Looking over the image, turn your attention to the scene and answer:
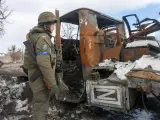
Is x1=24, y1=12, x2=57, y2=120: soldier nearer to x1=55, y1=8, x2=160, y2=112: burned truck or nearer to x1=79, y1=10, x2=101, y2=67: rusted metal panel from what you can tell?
x1=55, y1=8, x2=160, y2=112: burned truck

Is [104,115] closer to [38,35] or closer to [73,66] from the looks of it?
[73,66]

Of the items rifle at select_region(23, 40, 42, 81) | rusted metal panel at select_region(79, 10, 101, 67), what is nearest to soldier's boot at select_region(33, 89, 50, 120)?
rifle at select_region(23, 40, 42, 81)

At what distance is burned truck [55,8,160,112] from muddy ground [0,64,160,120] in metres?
0.32

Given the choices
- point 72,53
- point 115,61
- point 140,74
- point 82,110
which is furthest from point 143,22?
point 82,110

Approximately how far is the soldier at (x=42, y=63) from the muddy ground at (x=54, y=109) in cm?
150

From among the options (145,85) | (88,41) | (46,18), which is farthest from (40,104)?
(88,41)

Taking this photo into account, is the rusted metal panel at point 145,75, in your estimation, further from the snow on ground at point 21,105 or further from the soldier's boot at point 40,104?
the snow on ground at point 21,105

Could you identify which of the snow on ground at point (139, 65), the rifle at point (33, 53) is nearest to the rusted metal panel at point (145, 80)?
the snow on ground at point (139, 65)

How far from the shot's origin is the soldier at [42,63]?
315 centimetres

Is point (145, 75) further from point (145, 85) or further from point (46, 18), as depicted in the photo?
point (46, 18)

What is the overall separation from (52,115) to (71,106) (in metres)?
0.57

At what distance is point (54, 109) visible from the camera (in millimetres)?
5305

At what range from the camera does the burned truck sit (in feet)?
12.7

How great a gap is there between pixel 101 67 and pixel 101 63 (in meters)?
0.24
